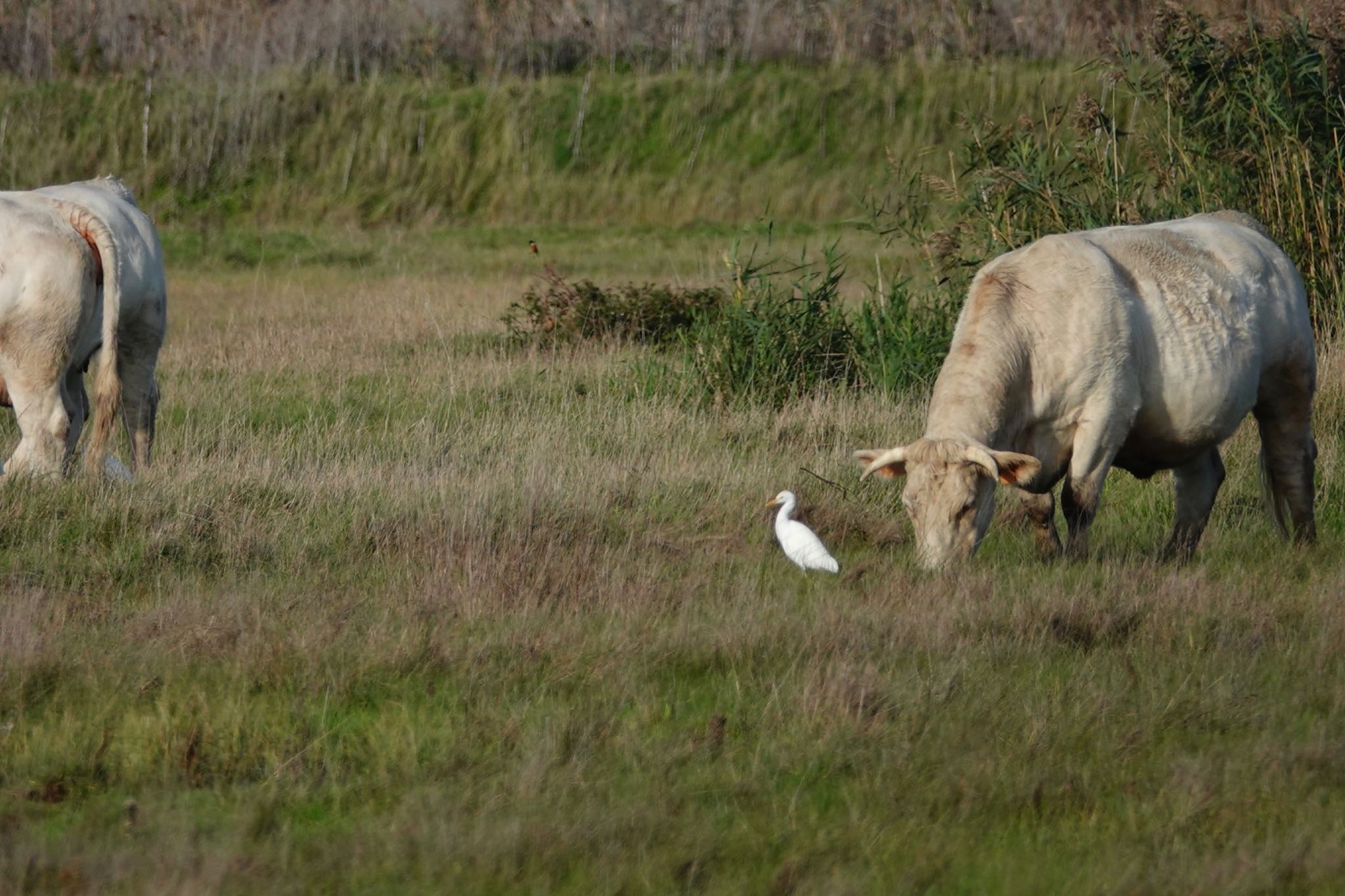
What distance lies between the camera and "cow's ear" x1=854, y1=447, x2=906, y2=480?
21.9 feet

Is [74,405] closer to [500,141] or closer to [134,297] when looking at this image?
[134,297]

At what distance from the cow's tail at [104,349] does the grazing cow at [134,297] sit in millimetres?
24

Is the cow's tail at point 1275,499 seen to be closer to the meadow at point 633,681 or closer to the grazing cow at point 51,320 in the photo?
the meadow at point 633,681

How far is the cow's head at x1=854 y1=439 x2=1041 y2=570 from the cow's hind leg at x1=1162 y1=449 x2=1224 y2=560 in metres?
1.92

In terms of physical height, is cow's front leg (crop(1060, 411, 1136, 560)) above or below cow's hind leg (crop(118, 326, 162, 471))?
above

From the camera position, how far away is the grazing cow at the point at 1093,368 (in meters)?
6.77

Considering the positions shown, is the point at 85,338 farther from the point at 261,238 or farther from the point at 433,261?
the point at 261,238

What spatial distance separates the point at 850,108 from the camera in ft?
89.4

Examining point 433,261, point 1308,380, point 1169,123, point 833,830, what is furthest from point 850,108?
point 833,830

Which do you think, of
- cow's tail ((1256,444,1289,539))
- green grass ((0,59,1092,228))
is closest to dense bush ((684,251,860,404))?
cow's tail ((1256,444,1289,539))

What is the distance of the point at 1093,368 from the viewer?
23.7 ft

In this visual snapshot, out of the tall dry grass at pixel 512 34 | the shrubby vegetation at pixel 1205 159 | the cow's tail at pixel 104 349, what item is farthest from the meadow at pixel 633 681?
the tall dry grass at pixel 512 34

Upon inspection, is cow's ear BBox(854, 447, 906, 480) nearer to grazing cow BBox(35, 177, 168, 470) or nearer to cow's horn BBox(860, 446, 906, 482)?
cow's horn BBox(860, 446, 906, 482)

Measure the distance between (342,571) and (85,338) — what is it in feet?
7.66
